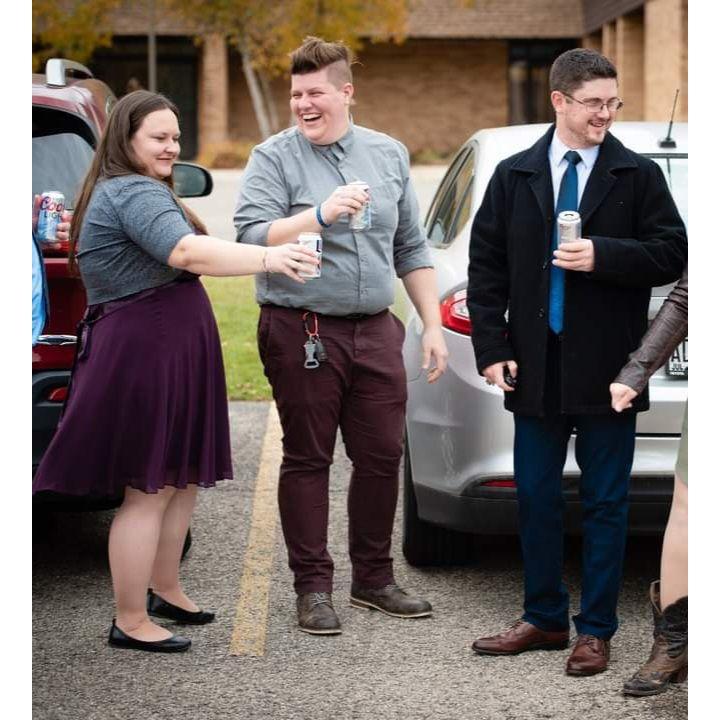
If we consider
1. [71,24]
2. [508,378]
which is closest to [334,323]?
[508,378]

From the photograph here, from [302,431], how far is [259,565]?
109 cm

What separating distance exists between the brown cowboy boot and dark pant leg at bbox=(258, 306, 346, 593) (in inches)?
49.9

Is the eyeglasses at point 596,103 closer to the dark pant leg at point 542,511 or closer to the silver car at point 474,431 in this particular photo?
the silver car at point 474,431

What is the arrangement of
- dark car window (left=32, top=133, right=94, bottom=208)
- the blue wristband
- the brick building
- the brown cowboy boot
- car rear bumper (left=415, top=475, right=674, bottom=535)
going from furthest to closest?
the brick building, dark car window (left=32, top=133, right=94, bottom=208), car rear bumper (left=415, top=475, right=674, bottom=535), the blue wristband, the brown cowboy boot

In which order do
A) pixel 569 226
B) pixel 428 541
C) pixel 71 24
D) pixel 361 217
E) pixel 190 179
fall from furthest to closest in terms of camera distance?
1. pixel 71 24
2. pixel 190 179
3. pixel 428 541
4. pixel 361 217
5. pixel 569 226

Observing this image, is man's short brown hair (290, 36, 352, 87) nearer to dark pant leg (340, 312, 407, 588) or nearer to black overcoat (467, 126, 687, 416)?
black overcoat (467, 126, 687, 416)

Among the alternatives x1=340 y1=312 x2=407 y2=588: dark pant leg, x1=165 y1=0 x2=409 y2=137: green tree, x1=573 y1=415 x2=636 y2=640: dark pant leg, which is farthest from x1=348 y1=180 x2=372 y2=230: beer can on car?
x1=165 y1=0 x2=409 y2=137: green tree

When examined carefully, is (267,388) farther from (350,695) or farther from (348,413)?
(350,695)

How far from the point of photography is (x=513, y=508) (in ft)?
17.0

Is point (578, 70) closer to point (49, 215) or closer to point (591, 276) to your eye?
point (591, 276)

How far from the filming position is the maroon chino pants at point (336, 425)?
5145 millimetres

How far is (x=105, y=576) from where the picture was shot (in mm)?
5898

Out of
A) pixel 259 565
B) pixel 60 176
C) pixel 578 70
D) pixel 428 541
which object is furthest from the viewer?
pixel 259 565

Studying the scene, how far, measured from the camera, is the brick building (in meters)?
38.7
